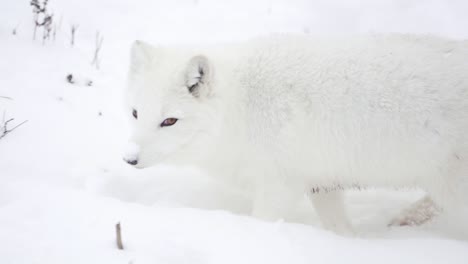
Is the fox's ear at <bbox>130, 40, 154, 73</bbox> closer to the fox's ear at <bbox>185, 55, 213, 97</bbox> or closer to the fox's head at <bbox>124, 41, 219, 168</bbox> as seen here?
the fox's head at <bbox>124, 41, 219, 168</bbox>

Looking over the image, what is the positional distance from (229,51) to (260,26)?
404 cm

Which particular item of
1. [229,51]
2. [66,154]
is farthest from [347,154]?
[66,154]

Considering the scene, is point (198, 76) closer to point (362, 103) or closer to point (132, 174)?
point (362, 103)

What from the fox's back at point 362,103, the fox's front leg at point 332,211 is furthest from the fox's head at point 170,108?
the fox's front leg at point 332,211

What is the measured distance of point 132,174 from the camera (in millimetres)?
3891

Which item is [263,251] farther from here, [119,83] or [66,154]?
[119,83]

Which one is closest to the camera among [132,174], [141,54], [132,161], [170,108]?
[132,161]

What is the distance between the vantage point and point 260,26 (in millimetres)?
7289

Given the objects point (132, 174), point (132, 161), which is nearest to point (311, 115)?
point (132, 161)

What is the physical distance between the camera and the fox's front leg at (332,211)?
3.42 m

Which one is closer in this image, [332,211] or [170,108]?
[170,108]

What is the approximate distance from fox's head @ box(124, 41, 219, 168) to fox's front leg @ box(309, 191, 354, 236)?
1056mm

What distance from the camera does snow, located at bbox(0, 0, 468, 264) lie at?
7.29 ft

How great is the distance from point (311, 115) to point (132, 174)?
1.72 m
